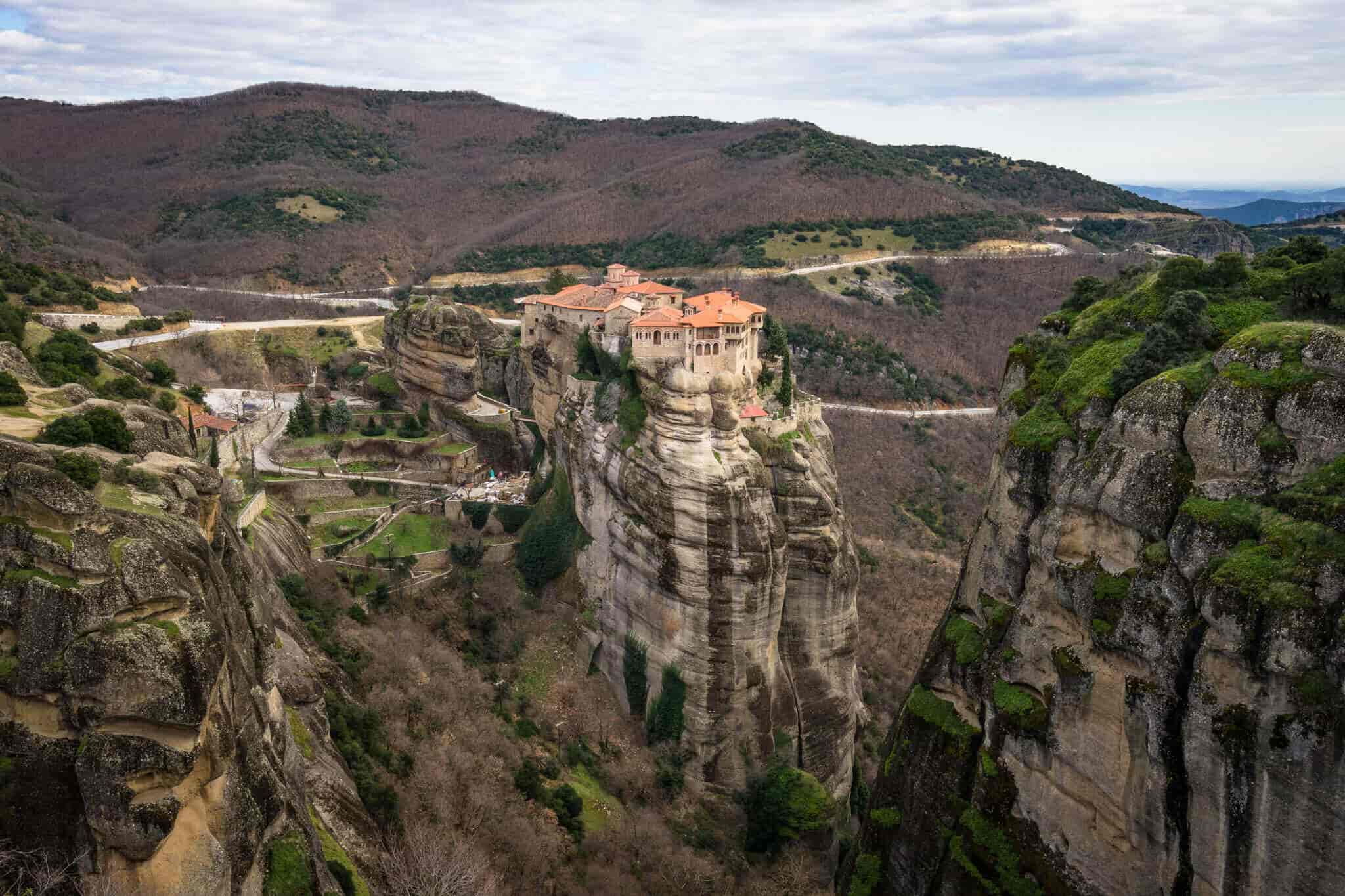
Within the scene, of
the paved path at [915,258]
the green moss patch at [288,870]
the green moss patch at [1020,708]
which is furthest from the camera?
the paved path at [915,258]

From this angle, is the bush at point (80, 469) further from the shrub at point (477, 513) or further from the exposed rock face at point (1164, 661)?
the shrub at point (477, 513)

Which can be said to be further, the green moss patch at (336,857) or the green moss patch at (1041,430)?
the green moss patch at (1041,430)

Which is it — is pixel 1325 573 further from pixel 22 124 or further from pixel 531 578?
pixel 22 124

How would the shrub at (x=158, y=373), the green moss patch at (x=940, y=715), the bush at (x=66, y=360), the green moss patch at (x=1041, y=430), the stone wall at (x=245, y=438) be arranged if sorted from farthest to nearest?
1. the stone wall at (x=245, y=438)
2. the shrub at (x=158, y=373)
3. the bush at (x=66, y=360)
4. the green moss patch at (x=940, y=715)
5. the green moss patch at (x=1041, y=430)

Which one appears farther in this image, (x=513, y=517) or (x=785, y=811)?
(x=513, y=517)

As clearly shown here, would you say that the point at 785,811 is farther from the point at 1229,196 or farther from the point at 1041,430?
the point at 1229,196

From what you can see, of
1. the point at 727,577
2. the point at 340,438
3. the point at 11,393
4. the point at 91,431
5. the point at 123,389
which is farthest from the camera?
the point at 340,438

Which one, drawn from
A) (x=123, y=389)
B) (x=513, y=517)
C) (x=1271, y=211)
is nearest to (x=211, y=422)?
(x=123, y=389)

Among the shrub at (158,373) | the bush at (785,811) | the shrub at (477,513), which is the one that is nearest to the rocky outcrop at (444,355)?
the shrub at (477,513)
